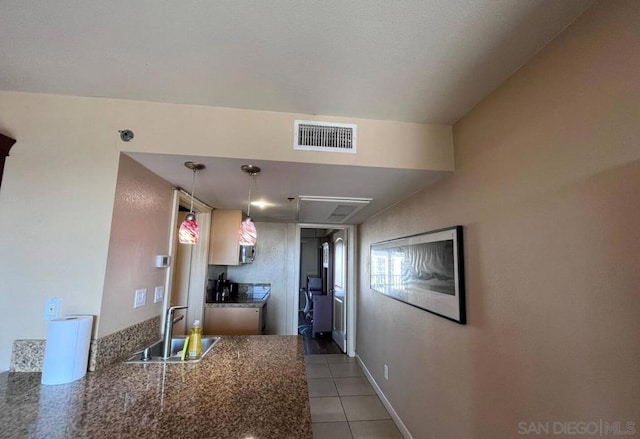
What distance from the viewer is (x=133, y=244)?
70.8 inches

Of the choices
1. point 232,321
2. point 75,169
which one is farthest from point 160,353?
point 232,321

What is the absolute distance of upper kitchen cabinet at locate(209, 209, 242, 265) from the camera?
3.48 meters

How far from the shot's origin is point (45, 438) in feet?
3.16

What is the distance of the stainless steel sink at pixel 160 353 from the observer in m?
1.69

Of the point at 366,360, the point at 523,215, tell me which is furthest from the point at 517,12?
the point at 366,360

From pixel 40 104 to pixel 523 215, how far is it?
103 inches

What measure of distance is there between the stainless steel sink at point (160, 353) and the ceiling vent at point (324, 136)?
1468mm

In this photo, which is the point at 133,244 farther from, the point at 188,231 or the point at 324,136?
the point at 324,136

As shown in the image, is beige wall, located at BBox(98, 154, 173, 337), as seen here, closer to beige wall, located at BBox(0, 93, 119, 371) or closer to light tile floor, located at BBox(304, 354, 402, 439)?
beige wall, located at BBox(0, 93, 119, 371)

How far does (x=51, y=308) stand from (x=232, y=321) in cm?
216

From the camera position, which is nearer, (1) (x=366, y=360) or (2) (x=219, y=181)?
(2) (x=219, y=181)

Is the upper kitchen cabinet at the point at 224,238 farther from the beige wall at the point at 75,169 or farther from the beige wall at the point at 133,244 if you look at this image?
the beige wall at the point at 75,169

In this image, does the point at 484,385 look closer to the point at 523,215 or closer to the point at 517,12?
the point at 523,215

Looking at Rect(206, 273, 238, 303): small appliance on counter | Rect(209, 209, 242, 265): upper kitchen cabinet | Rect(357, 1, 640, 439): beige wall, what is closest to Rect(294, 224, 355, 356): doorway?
Rect(206, 273, 238, 303): small appliance on counter
